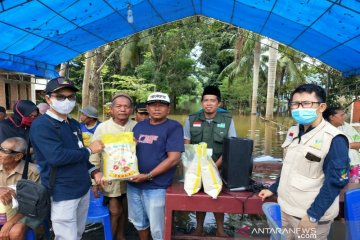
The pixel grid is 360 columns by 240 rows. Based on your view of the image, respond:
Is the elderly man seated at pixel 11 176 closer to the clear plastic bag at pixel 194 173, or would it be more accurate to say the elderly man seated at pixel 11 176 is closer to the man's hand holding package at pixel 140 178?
the man's hand holding package at pixel 140 178

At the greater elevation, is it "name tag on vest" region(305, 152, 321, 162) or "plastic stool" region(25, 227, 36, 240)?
"name tag on vest" region(305, 152, 321, 162)

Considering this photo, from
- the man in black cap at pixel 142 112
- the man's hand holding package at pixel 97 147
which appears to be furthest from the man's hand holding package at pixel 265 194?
the man in black cap at pixel 142 112

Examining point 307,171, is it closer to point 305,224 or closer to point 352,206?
point 305,224

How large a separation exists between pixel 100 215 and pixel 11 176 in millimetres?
970

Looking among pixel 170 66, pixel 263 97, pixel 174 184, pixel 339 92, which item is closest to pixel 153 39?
pixel 170 66

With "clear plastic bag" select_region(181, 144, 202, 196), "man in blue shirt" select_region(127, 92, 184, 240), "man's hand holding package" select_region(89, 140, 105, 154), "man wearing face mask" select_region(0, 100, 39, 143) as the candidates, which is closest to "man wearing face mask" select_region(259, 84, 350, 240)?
"clear plastic bag" select_region(181, 144, 202, 196)

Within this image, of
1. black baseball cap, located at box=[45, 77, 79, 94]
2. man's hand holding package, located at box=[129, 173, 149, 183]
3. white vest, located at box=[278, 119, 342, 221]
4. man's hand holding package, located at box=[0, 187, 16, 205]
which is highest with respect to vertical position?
black baseball cap, located at box=[45, 77, 79, 94]

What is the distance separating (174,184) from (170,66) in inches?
909

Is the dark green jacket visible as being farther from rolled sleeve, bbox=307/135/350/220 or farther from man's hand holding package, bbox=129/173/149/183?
rolled sleeve, bbox=307/135/350/220

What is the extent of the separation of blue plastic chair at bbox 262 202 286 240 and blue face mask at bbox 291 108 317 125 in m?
0.68

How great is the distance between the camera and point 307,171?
1.95 meters

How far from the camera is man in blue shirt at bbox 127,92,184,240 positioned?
2.74m

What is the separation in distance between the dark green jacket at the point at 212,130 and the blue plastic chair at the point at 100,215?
4.08ft

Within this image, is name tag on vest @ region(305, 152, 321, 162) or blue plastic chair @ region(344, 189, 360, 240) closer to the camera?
name tag on vest @ region(305, 152, 321, 162)
